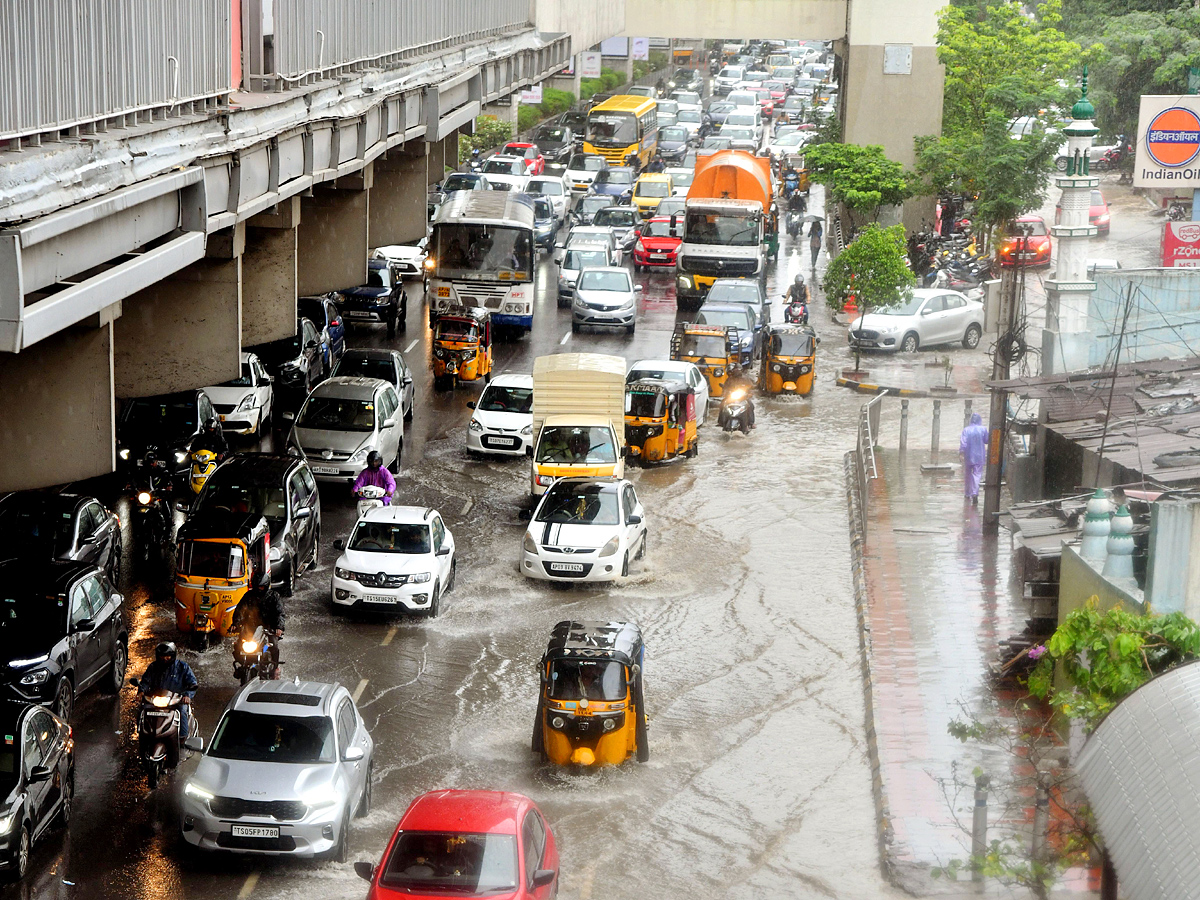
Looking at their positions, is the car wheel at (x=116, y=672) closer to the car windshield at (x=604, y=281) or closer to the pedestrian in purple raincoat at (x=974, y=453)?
the pedestrian in purple raincoat at (x=974, y=453)

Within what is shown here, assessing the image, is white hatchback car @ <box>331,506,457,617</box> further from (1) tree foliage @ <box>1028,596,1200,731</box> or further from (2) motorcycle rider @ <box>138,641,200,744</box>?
(1) tree foliage @ <box>1028,596,1200,731</box>

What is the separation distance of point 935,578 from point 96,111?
13202mm

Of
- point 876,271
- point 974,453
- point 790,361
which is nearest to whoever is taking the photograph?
point 974,453

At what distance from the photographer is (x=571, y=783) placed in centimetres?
1593

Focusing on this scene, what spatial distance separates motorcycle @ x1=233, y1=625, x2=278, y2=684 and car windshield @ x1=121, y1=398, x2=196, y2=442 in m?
9.49

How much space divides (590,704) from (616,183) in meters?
48.1

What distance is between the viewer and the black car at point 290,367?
32.8m

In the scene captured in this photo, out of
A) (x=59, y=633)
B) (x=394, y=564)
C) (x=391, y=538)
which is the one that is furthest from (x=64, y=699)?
(x=391, y=538)

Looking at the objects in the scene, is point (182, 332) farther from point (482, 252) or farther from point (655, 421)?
point (482, 252)

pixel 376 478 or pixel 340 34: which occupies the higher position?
pixel 340 34

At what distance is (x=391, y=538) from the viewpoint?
21328mm

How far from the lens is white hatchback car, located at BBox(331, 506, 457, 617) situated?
67.9 feet

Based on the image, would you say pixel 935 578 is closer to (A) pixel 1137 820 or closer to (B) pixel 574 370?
(B) pixel 574 370

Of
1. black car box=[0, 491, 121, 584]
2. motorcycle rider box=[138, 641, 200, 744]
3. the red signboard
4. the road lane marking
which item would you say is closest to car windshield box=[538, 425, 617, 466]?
black car box=[0, 491, 121, 584]
